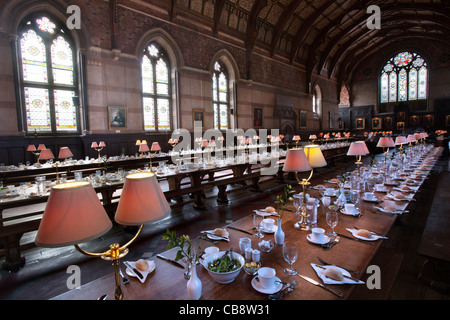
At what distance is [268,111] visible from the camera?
643 inches

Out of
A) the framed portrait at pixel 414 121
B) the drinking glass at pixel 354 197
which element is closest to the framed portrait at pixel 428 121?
the framed portrait at pixel 414 121

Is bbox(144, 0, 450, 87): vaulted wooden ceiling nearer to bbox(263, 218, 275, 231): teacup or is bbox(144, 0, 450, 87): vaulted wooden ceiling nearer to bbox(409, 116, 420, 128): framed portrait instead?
bbox(409, 116, 420, 128): framed portrait

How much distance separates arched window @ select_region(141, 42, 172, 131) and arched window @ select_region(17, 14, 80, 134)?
2.72 meters

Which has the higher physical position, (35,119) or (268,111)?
(268,111)

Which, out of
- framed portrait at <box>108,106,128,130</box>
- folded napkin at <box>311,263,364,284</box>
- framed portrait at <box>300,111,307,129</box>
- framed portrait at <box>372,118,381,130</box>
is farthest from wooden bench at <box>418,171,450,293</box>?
framed portrait at <box>372,118,381,130</box>

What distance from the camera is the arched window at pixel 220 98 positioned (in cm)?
1352

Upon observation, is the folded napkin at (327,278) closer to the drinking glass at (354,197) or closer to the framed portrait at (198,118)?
the drinking glass at (354,197)

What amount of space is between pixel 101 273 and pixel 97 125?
7561 millimetres

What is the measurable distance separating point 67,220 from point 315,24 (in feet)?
68.1

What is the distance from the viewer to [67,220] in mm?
1020

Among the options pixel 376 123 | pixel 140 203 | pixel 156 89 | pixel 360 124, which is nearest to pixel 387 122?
pixel 376 123
